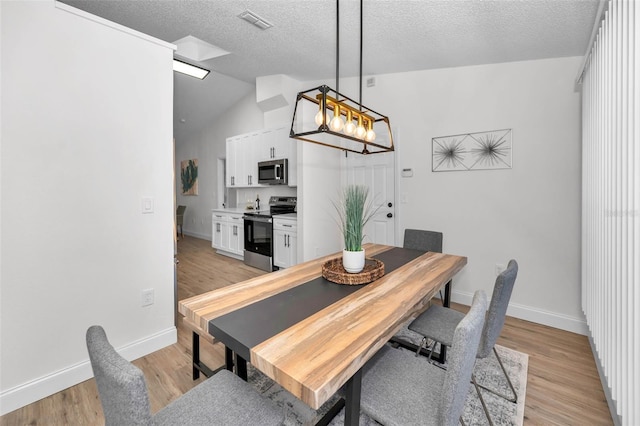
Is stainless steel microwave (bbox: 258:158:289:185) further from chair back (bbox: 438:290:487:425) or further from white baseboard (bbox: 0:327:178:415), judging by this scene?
chair back (bbox: 438:290:487:425)

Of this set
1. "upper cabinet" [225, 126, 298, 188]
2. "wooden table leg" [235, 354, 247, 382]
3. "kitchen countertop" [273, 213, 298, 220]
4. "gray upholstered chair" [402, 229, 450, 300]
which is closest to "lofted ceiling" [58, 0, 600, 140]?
"upper cabinet" [225, 126, 298, 188]

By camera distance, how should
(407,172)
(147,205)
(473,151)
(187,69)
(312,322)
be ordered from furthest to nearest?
(187,69) → (407,172) → (473,151) → (147,205) → (312,322)

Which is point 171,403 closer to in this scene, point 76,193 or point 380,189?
point 76,193

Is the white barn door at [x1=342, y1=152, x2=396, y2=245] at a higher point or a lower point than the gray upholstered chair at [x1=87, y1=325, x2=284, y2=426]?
higher

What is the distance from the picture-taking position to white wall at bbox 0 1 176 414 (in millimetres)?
1702

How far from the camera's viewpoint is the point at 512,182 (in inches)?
114

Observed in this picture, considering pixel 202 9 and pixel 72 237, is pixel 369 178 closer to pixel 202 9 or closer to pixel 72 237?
pixel 202 9

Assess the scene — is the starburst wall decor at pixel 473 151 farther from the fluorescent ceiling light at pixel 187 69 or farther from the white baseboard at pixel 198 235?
the white baseboard at pixel 198 235

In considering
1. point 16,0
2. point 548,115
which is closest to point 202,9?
point 16,0

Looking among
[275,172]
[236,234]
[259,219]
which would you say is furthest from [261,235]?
[275,172]

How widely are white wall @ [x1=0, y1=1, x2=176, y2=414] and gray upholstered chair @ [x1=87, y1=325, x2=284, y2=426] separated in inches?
52.9

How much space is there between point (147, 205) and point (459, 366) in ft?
7.60

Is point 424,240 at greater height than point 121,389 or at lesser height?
greater

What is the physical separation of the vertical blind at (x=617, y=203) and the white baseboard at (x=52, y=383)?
2.88 meters
